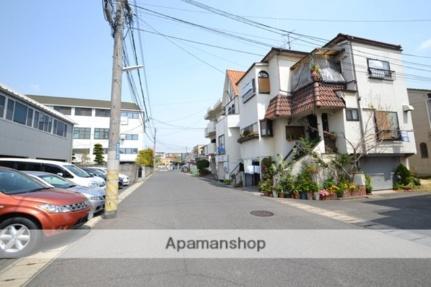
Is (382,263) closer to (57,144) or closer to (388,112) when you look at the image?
(388,112)

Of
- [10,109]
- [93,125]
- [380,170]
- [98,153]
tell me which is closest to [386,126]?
[380,170]

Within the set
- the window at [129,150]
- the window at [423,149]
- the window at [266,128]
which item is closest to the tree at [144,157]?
the window at [129,150]

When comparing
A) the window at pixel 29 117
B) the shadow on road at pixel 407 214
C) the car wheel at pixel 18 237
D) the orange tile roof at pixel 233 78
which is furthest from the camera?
the orange tile roof at pixel 233 78

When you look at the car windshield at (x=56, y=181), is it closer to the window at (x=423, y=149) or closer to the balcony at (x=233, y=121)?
the balcony at (x=233, y=121)

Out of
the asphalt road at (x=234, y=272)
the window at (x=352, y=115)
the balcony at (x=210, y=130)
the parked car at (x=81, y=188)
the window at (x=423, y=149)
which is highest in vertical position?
the balcony at (x=210, y=130)

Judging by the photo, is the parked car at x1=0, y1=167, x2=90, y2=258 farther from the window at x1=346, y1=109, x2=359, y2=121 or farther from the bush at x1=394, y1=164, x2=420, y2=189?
the bush at x1=394, y1=164, x2=420, y2=189

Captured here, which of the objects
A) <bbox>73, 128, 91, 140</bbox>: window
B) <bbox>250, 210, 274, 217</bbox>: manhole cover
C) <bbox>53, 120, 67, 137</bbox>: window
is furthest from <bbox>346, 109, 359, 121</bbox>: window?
<bbox>73, 128, 91, 140</bbox>: window

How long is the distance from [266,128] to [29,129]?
16.3m

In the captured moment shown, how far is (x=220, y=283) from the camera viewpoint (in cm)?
334

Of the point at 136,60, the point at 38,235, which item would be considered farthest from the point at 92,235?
the point at 136,60

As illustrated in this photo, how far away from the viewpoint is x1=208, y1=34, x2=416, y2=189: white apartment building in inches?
534

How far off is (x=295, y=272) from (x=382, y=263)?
1.65m

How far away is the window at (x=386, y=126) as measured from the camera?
45.1ft

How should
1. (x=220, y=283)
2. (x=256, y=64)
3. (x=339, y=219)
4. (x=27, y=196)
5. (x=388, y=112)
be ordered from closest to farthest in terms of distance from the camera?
(x=220, y=283), (x=27, y=196), (x=339, y=219), (x=388, y=112), (x=256, y=64)
